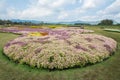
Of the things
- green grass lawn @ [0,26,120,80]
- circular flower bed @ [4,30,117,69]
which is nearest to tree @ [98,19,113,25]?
circular flower bed @ [4,30,117,69]

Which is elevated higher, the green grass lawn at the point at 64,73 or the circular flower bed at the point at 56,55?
the circular flower bed at the point at 56,55

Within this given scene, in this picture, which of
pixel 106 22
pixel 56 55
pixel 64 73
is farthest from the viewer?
pixel 106 22

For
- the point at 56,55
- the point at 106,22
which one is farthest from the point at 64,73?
the point at 106,22

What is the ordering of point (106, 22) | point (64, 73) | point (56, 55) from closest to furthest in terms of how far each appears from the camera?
point (64, 73) → point (56, 55) → point (106, 22)

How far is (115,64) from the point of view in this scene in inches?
415

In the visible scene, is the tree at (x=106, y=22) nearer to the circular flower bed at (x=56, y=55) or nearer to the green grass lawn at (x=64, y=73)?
the circular flower bed at (x=56, y=55)

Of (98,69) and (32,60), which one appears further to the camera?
(32,60)

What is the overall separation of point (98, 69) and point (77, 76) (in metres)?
1.83

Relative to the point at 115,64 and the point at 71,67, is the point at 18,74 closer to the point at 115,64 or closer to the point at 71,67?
the point at 71,67

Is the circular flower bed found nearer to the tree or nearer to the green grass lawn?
the green grass lawn

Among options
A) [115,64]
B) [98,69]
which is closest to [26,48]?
[98,69]

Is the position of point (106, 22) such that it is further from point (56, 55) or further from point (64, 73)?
point (64, 73)

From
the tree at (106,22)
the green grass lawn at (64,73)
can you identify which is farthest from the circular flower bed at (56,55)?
the tree at (106,22)

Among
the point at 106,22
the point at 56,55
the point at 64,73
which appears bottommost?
the point at 106,22
